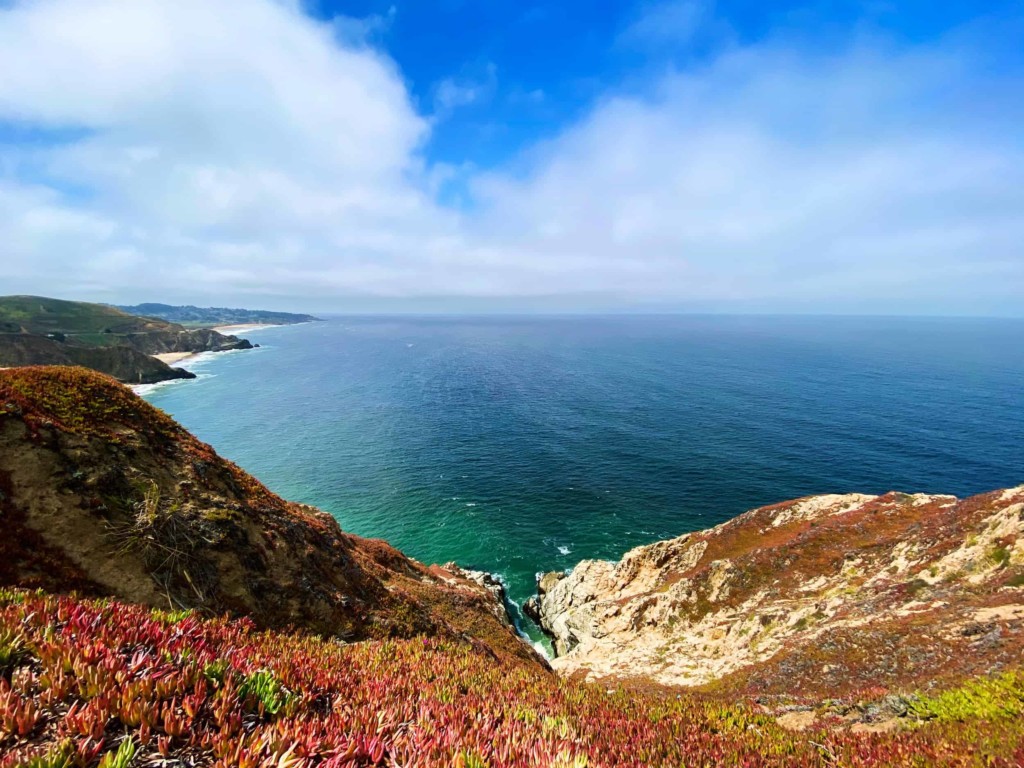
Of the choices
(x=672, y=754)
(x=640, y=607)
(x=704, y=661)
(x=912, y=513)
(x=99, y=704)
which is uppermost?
(x=99, y=704)

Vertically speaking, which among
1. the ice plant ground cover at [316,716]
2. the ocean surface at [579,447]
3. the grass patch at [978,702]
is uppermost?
the ice plant ground cover at [316,716]

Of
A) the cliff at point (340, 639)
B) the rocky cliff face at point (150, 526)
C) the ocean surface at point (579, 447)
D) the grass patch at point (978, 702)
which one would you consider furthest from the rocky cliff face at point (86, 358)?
the grass patch at point (978, 702)

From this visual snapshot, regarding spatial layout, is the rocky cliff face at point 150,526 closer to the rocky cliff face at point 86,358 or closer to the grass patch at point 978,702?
the grass patch at point 978,702

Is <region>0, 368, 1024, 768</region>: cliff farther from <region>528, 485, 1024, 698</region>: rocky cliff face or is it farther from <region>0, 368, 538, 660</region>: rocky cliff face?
<region>528, 485, 1024, 698</region>: rocky cliff face

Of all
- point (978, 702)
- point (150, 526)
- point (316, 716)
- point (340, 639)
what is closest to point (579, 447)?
point (340, 639)

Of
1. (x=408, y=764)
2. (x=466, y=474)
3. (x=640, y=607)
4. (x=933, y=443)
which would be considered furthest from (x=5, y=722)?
(x=933, y=443)

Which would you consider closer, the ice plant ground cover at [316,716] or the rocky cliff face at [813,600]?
the ice plant ground cover at [316,716]

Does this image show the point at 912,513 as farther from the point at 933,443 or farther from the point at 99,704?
the point at 933,443
